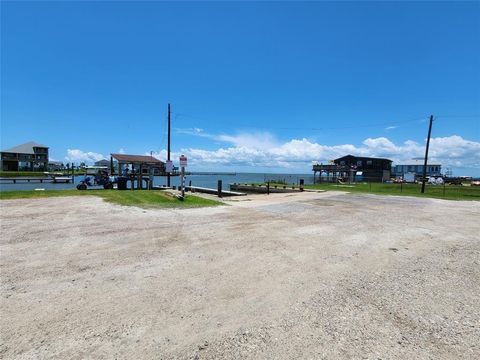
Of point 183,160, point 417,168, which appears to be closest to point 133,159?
point 183,160

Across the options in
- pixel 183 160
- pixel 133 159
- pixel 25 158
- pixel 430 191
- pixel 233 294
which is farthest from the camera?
pixel 25 158

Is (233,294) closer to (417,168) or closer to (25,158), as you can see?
(417,168)

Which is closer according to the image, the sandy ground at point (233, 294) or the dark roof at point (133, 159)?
the sandy ground at point (233, 294)

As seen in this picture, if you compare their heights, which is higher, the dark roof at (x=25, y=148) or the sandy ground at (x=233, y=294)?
the dark roof at (x=25, y=148)

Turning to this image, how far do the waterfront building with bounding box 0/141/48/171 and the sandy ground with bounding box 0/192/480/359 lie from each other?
106 m

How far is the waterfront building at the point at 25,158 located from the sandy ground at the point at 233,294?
10613 centimetres

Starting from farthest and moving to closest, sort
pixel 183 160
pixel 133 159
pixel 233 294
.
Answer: pixel 133 159, pixel 183 160, pixel 233 294

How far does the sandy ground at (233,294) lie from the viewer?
3227 millimetres

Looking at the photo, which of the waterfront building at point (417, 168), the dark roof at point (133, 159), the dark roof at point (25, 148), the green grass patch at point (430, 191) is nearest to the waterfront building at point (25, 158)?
the dark roof at point (25, 148)

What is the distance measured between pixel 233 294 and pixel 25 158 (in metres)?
114

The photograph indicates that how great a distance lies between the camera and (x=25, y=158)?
95625 millimetres

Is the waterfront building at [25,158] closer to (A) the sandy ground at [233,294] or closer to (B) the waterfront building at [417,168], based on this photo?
(A) the sandy ground at [233,294]

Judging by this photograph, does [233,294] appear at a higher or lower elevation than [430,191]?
higher

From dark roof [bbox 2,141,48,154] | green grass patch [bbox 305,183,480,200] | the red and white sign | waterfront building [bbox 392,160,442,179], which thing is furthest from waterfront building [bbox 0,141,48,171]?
waterfront building [bbox 392,160,442,179]
